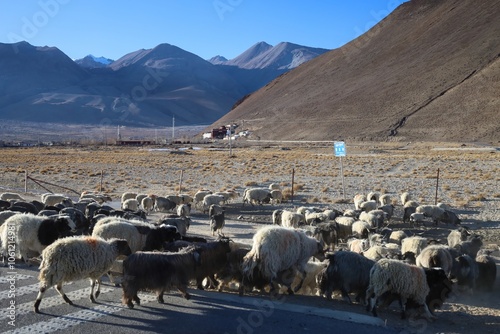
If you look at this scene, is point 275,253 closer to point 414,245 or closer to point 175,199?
point 414,245

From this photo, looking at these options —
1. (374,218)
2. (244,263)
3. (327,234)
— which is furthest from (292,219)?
(244,263)

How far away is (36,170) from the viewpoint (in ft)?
131

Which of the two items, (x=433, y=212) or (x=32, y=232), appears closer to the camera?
(x=32, y=232)

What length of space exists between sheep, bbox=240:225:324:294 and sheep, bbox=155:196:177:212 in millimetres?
11500

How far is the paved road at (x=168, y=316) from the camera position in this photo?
23.0 feet

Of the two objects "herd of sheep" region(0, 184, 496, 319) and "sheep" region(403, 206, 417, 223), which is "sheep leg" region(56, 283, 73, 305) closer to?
"herd of sheep" region(0, 184, 496, 319)

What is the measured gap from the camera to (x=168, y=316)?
750 centimetres

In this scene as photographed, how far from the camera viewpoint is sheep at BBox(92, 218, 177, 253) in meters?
10.0

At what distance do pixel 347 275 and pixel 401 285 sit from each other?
1.04 m

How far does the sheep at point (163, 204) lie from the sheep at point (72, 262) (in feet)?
37.9

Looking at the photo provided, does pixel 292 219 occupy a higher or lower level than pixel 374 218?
lower

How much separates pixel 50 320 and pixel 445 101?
9969 centimetres

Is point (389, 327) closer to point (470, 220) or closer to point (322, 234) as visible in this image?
point (322, 234)

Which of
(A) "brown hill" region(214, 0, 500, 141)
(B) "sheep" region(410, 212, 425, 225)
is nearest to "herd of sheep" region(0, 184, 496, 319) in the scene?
(B) "sheep" region(410, 212, 425, 225)
